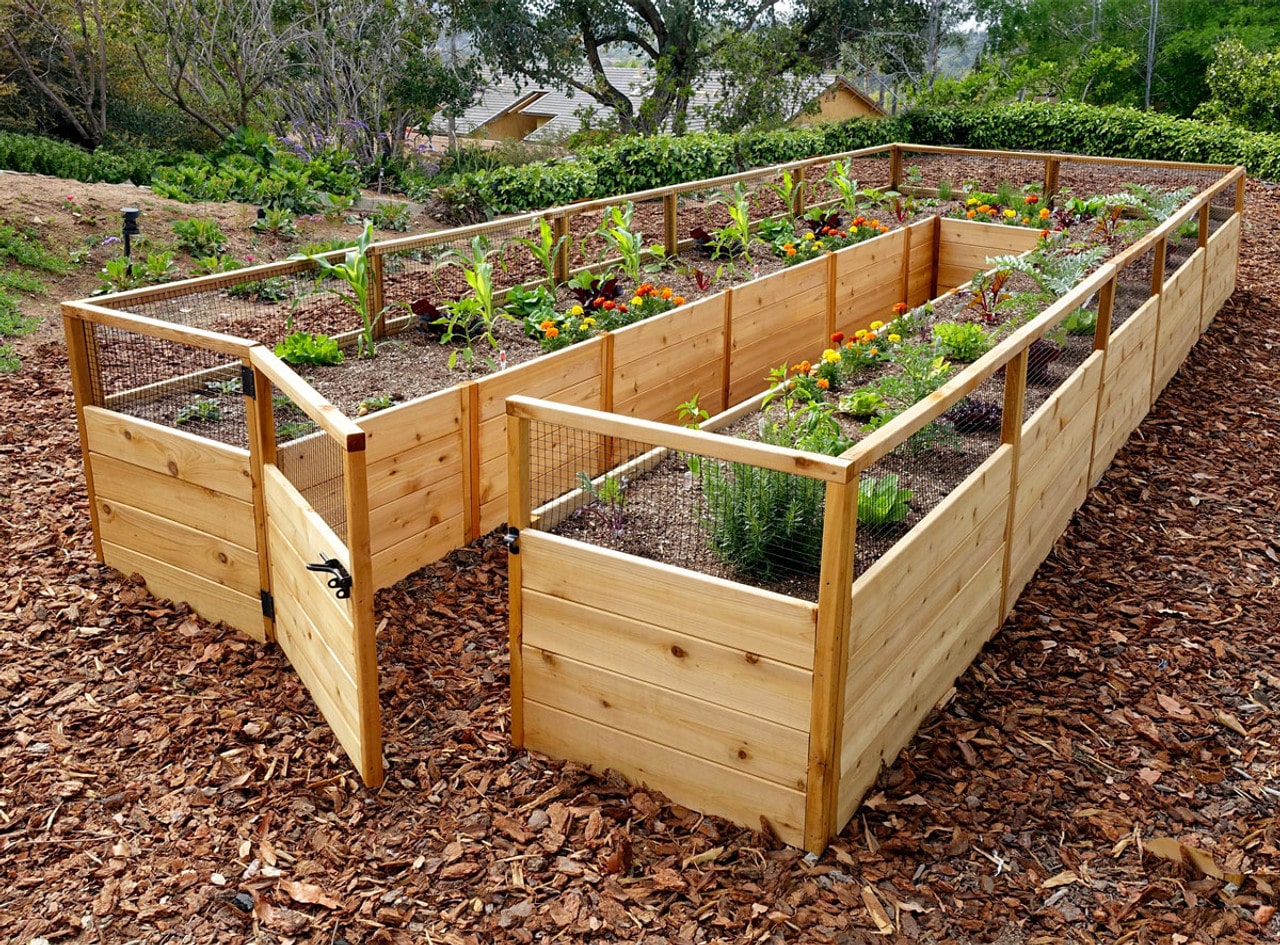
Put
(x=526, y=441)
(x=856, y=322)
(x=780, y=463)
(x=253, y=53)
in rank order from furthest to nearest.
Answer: (x=253, y=53) → (x=856, y=322) → (x=526, y=441) → (x=780, y=463)

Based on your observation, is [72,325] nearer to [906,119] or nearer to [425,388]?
[425,388]

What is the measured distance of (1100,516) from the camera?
18.2 feet

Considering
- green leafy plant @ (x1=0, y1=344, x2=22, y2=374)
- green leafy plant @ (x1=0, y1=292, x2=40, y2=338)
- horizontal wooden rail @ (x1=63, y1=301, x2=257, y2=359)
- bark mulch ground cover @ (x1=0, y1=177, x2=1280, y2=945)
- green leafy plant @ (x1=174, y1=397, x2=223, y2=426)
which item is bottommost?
bark mulch ground cover @ (x1=0, y1=177, x2=1280, y2=945)

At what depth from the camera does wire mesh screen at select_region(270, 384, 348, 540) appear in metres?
3.89

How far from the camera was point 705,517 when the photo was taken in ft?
12.2

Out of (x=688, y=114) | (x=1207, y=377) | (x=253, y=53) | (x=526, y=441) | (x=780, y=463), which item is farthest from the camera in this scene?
(x=688, y=114)

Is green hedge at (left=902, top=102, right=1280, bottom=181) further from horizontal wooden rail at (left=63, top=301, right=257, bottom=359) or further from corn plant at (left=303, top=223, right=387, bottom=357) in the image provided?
horizontal wooden rail at (left=63, top=301, right=257, bottom=359)

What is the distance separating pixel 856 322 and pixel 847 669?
207 inches

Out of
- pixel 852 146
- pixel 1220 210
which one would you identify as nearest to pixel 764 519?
pixel 1220 210

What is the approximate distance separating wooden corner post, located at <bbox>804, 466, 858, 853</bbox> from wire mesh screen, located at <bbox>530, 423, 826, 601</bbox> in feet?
0.88

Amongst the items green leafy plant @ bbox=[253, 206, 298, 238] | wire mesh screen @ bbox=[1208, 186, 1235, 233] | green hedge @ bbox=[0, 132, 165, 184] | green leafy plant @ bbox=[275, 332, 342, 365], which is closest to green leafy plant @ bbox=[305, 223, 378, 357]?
green leafy plant @ bbox=[275, 332, 342, 365]

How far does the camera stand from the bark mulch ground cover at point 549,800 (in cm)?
312

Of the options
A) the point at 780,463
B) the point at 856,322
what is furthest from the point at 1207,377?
the point at 780,463

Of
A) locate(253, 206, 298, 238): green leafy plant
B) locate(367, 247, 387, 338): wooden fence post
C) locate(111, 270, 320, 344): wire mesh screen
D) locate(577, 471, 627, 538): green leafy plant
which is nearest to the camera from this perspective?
locate(577, 471, 627, 538): green leafy plant
